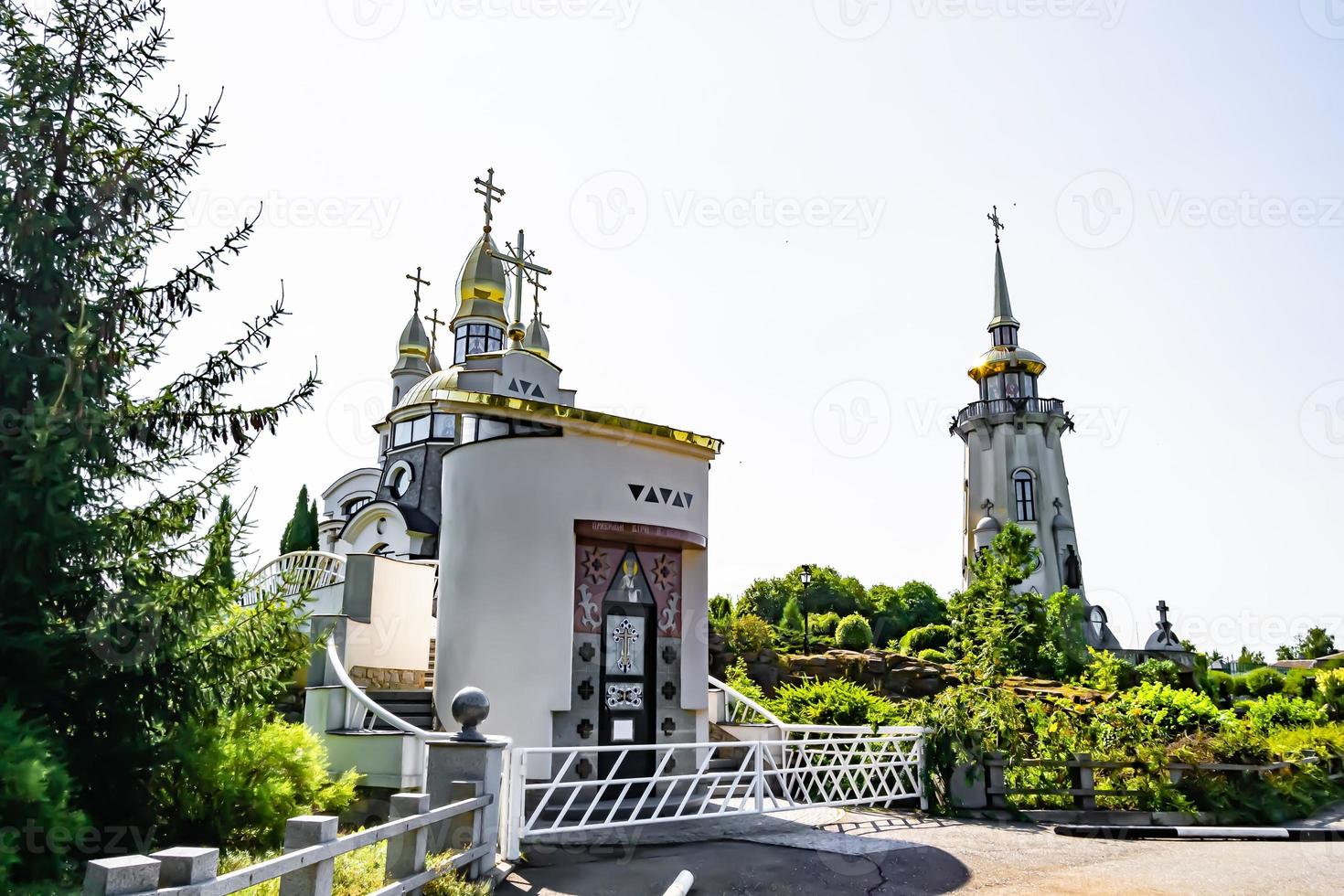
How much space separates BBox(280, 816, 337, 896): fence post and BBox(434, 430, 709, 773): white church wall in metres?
5.50

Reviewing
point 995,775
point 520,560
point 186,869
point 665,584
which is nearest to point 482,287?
point 665,584

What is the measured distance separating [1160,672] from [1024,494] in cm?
1371

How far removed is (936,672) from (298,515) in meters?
24.3

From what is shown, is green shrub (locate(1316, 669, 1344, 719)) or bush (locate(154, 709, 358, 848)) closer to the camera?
bush (locate(154, 709, 358, 848))

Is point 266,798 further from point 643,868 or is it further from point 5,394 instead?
point 5,394

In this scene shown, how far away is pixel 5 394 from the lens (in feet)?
20.8

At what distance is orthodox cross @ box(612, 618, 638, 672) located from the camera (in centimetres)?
1124

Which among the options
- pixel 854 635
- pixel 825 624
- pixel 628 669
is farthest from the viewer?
pixel 825 624

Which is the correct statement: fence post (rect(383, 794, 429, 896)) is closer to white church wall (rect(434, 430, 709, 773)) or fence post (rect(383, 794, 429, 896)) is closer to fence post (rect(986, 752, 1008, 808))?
white church wall (rect(434, 430, 709, 773))

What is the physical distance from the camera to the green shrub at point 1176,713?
13.4 metres

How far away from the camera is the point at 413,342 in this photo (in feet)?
110

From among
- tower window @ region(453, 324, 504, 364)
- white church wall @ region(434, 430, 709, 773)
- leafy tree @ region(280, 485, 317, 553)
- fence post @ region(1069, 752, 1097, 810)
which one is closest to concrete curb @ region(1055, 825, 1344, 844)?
fence post @ region(1069, 752, 1097, 810)

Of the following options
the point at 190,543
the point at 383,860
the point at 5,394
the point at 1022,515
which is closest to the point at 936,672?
the point at 383,860

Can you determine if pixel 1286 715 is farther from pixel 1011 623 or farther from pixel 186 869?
pixel 186 869
